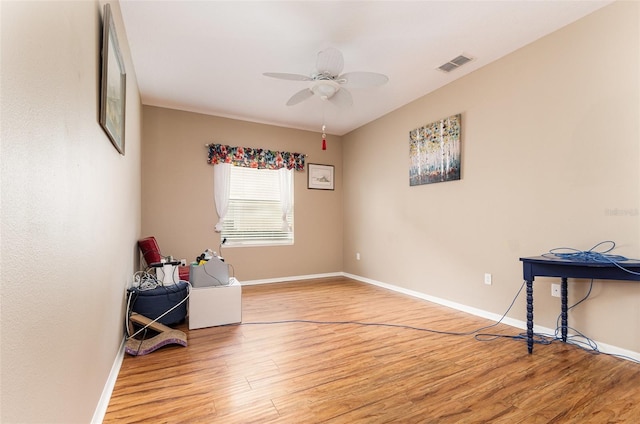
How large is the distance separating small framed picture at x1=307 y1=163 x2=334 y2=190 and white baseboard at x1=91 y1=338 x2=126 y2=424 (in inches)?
157

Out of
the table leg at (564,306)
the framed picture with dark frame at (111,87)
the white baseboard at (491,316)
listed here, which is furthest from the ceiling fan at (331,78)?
the white baseboard at (491,316)

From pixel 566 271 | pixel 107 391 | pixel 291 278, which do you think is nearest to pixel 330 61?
pixel 566 271

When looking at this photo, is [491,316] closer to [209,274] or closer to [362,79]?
[362,79]

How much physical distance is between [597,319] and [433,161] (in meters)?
2.29

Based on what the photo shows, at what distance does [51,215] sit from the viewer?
0.99m

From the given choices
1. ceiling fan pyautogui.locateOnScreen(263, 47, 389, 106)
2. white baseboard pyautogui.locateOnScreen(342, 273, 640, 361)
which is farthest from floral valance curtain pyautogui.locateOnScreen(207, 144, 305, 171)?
white baseboard pyautogui.locateOnScreen(342, 273, 640, 361)

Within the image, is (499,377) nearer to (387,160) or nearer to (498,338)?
(498,338)

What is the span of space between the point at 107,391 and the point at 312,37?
123 inches

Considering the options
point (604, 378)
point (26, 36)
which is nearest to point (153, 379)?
point (26, 36)

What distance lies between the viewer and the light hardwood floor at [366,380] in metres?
1.69

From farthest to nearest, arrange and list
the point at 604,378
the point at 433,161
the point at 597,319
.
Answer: the point at 433,161 → the point at 597,319 → the point at 604,378

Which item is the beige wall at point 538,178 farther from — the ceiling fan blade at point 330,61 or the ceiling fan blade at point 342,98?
the ceiling fan blade at point 330,61

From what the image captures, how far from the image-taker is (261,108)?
467 cm

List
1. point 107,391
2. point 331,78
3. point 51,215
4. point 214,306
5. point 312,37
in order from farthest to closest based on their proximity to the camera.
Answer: point 214,306, point 331,78, point 312,37, point 107,391, point 51,215
